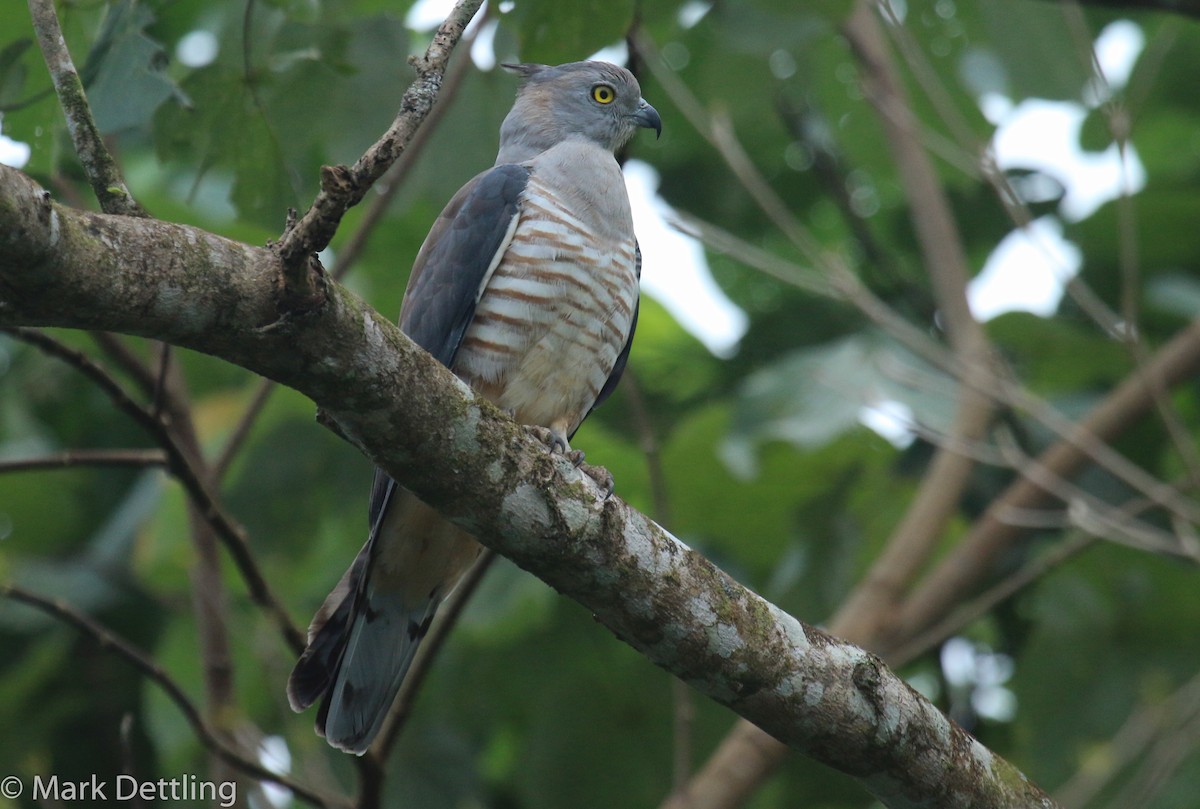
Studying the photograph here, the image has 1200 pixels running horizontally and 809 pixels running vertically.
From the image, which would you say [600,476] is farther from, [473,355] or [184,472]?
[184,472]

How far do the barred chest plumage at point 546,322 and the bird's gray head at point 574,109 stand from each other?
0.87m

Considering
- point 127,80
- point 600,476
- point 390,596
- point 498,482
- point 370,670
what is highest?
point 127,80

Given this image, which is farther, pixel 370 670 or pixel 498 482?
pixel 370 670

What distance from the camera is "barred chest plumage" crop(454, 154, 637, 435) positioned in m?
3.49

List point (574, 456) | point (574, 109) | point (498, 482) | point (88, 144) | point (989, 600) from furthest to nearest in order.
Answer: point (574, 109)
point (989, 600)
point (574, 456)
point (498, 482)
point (88, 144)

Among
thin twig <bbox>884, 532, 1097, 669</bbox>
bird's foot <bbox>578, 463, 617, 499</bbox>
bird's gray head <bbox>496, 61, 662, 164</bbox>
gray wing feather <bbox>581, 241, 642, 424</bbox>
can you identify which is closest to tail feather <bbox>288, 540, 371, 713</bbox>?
bird's foot <bbox>578, 463, 617, 499</bbox>

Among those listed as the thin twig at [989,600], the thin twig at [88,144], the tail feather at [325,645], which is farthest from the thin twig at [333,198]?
the thin twig at [989,600]

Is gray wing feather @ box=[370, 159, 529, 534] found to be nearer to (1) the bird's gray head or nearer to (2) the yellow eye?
(1) the bird's gray head

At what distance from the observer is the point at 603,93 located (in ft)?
15.4

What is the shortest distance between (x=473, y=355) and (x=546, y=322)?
23 centimetres

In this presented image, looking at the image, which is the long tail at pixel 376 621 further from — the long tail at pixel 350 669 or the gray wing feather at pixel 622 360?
the gray wing feather at pixel 622 360

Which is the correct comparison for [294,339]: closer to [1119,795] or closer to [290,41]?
[290,41]

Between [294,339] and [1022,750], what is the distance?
3759 mm

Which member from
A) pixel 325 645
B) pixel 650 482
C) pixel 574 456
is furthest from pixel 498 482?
pixel 650 482
